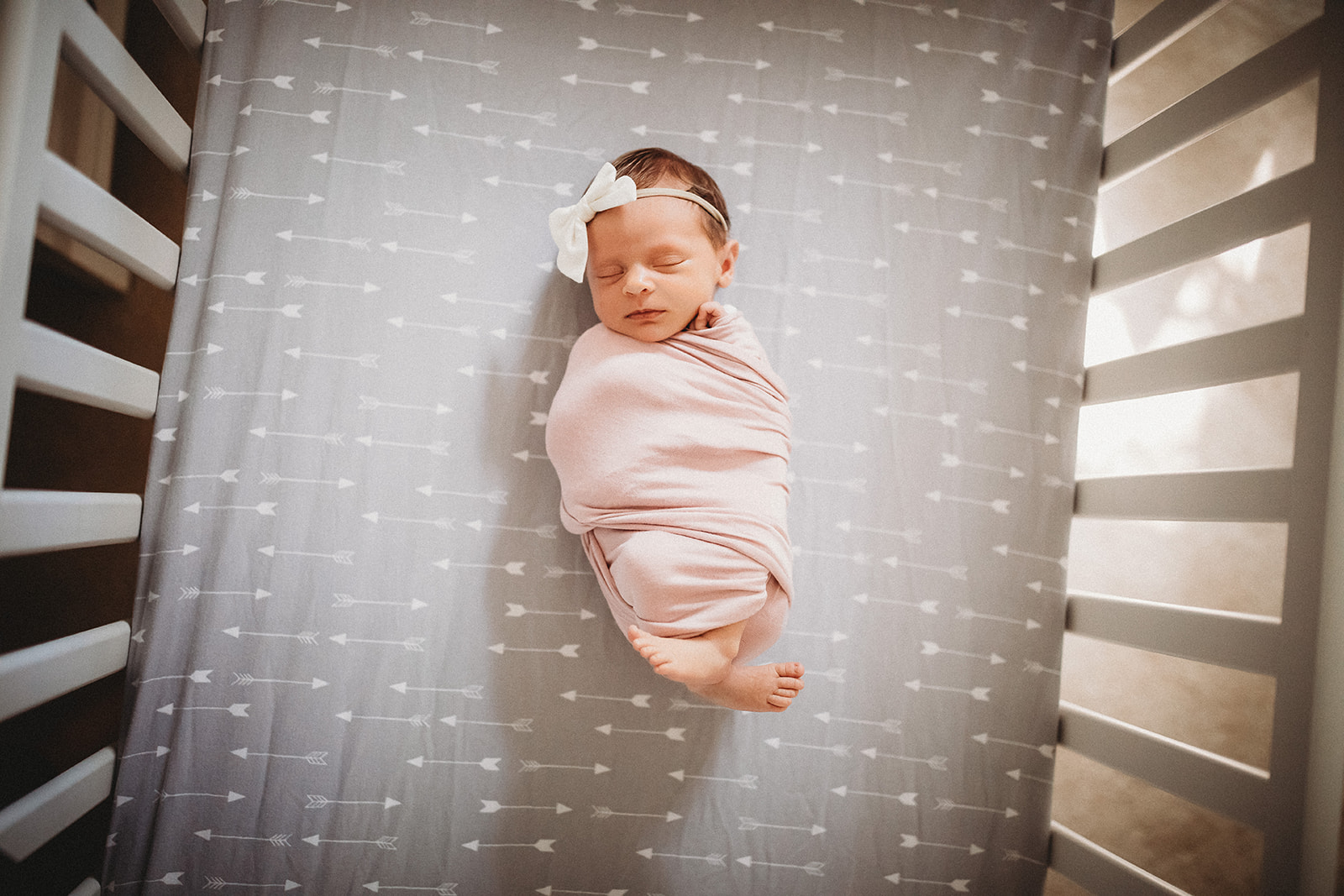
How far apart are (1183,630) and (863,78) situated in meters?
1.17

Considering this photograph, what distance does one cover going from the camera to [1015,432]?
1.37 meters

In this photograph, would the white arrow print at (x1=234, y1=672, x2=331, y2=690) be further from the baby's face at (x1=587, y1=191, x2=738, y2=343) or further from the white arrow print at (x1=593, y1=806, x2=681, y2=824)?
the baby's face at (x1=587, y1=191, x2=738, y2=343)

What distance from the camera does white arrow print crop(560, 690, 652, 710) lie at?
1266mm

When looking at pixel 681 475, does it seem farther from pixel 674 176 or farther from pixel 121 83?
pixel 121 83

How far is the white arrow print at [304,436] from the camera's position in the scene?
1.23 m

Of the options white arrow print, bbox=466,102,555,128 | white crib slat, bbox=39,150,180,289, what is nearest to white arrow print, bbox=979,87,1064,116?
white arrow print, bbox=466,102,555,128

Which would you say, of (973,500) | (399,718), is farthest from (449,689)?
(973,500)

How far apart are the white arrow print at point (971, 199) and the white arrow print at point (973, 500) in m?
0.59

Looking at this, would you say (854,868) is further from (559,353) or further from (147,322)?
(147,322)

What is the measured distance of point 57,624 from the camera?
Result: 1.37 m

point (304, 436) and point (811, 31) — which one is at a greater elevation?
point (811, 31)

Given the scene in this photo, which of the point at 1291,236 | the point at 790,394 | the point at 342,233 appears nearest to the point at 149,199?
the point at 342,233

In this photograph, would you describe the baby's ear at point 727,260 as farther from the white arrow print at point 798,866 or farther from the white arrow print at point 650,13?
the white arrow print at point 798,866

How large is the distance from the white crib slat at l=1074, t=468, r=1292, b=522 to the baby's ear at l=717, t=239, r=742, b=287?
82 cm
